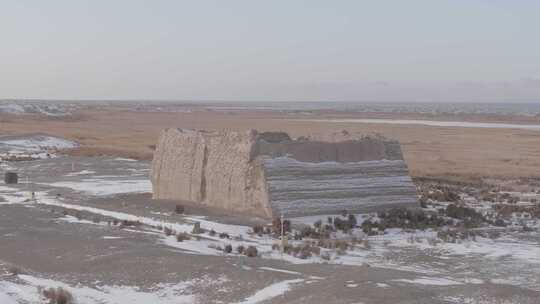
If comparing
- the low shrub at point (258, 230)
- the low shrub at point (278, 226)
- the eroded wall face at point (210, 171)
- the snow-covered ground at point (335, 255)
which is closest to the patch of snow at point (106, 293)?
the snow-covered ground at point (335, 255)

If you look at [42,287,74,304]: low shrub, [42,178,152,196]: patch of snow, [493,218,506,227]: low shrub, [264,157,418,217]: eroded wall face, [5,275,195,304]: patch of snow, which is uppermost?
[264,157,418,217]: eroded wall face

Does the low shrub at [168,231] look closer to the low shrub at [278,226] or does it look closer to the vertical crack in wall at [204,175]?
the low shrub at [278,226]

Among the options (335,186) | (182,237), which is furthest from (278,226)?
(335,186)

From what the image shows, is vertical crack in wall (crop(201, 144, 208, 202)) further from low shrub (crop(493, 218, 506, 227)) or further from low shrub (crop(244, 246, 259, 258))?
low shrub (crop(493, 218, 506, 227))

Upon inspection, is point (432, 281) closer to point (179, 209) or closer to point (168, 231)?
point (168, 231)

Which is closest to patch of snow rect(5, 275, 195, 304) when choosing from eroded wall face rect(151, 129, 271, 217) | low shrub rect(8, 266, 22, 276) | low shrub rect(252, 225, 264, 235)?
low shrub rect(8, 266, 22, 276)

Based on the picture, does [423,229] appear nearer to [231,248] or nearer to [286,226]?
[286,226]

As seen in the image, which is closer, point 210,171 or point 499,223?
point 499,223

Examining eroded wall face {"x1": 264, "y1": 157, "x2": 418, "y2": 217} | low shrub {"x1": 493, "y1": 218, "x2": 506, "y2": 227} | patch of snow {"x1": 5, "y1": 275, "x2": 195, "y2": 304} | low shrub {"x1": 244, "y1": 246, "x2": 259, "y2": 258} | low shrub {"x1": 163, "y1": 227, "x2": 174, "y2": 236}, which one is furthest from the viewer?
low shrub {"x1": 493, "y1": 218, "x2": 506, "y2": 227}
